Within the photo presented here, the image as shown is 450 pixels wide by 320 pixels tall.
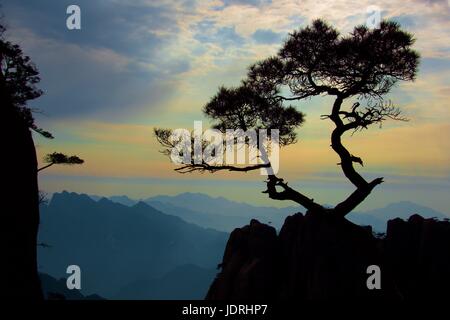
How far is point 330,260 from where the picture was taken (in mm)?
19891

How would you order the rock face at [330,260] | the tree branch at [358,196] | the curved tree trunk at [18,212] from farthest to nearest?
→ the rock face at [330,260] → the tree branch at [358,196] → the curved tree trunk at [18,212]

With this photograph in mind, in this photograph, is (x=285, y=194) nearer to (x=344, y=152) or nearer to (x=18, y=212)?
(x=344, y=152)

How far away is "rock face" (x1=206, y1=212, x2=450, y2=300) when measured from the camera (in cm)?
1947

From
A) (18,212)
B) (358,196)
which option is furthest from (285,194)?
(18,212)

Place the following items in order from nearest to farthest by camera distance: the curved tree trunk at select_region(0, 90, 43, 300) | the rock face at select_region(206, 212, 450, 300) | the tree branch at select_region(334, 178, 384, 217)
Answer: the curved tree trunk at select_region(0, 90, 43, 300) < the tree branch at select_region(334, 178, 384, 217) < the rock face at select_region(206, 212, 450, 300)

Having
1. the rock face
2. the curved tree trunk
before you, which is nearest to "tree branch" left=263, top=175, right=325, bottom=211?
the rock face

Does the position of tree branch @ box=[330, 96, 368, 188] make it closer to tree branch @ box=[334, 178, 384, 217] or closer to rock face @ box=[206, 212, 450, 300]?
tree branch @ box=[334, 178, 384, 217]

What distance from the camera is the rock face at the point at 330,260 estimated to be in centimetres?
1947

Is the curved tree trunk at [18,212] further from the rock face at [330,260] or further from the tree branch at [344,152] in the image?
the tree branch at [344,152]

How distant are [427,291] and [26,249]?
18053 mm

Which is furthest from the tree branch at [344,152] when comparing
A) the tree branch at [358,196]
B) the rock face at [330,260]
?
the rock face at [330,260]

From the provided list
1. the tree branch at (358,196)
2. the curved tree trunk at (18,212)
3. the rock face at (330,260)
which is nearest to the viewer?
the curved tree trunk at (18,212)

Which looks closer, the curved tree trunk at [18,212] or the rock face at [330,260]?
the curved tree trunk at [18,212]

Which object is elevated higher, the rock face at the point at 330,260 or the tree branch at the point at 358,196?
the tree branch at the point at 358,196
